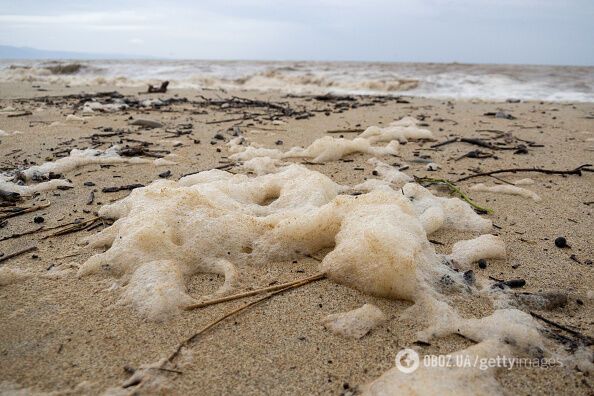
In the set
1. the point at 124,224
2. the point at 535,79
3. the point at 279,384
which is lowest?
the point at 279,384

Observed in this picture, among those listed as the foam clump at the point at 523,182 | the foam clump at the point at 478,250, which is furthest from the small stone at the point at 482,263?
the foam clump at the point at 523,182

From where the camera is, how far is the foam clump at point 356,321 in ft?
4.97

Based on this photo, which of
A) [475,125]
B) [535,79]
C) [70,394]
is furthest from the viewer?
[535,79]

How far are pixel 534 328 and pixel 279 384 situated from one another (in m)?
1.00

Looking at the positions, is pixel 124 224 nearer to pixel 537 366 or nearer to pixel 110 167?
pixel 110 167

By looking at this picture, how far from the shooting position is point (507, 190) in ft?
9.88

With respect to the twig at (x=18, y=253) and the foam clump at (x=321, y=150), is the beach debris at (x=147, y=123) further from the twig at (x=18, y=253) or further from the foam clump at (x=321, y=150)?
the twig at (x=18, y=253)

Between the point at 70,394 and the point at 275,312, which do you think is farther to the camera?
the point at 275,312

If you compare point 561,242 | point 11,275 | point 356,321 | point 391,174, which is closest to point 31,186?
point 11,275

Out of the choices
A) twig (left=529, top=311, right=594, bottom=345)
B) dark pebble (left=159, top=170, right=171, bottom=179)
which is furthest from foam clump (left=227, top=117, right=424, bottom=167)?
twig (left=529, top=311, right=594, bottom=345)

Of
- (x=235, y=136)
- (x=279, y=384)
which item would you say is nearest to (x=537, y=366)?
(x=279, y=384)

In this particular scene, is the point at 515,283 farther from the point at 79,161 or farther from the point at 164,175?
the point at 79,161

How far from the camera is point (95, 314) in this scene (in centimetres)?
158

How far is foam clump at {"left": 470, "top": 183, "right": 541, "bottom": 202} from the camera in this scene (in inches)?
115
